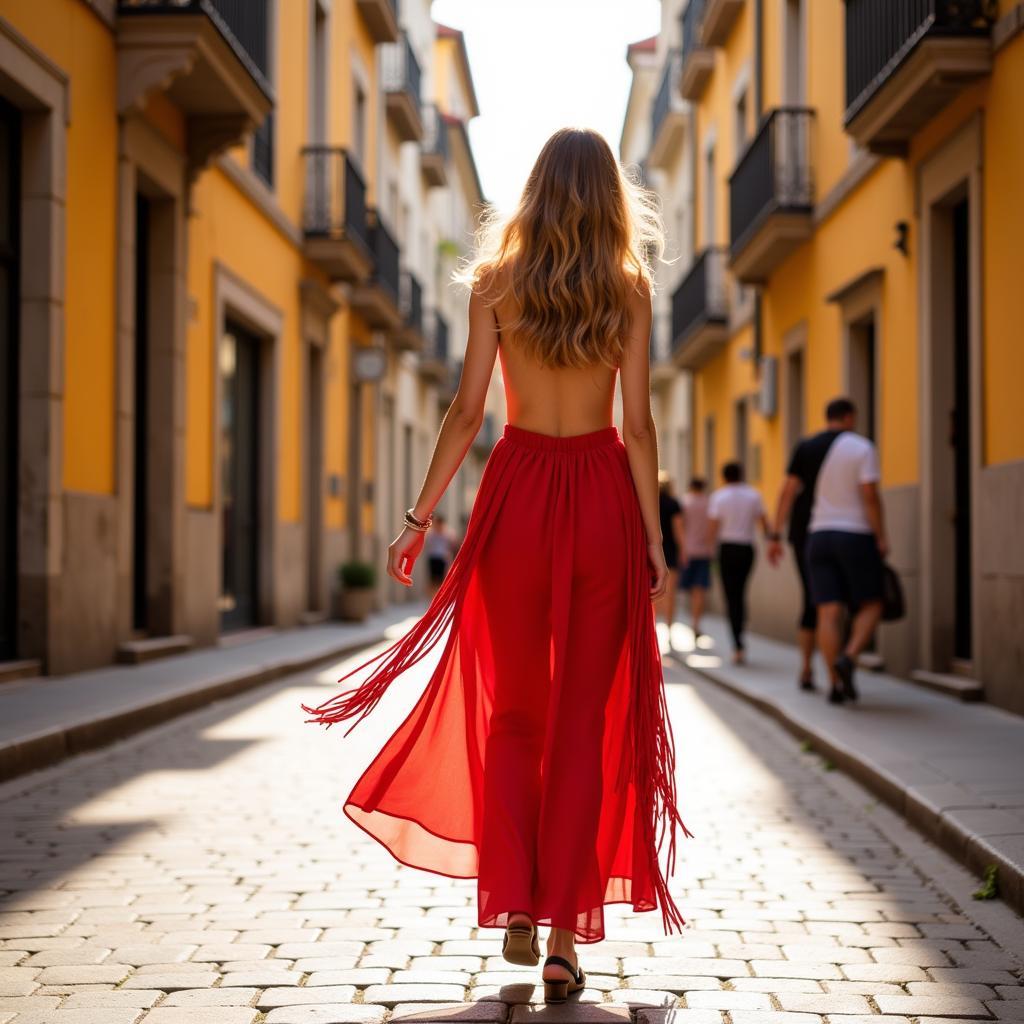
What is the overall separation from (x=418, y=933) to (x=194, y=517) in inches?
397

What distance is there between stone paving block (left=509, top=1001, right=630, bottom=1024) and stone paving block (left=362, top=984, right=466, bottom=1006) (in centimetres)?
20

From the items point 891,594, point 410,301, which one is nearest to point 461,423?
point 891,594

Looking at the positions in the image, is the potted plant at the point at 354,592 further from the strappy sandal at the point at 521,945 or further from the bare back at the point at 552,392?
the strappy sandal at the point at 521,945

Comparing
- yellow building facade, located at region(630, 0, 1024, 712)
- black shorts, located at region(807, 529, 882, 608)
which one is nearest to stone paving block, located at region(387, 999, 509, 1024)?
yellow building facade, located at region(630, 0, 1024, 712)

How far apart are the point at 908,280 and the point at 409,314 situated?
17596mm

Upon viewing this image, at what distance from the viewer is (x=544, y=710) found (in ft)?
12.5

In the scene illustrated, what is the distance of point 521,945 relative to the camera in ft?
11.8

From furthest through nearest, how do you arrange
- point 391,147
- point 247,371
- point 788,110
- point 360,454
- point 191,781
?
point 391,147 → point 360,454 → point 247,371 → point 788,110 → point 191,781

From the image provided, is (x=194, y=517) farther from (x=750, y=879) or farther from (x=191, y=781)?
(x=750, y=879)

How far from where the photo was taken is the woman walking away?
371cm

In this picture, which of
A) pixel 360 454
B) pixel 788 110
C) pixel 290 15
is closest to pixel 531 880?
pixel 788 110

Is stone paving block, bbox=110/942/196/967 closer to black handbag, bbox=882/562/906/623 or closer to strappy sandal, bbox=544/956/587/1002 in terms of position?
strappy sandal, bbox=544/956/587/1002

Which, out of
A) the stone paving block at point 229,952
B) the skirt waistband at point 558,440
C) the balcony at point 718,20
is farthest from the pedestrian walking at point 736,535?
the skirt waistband at point 558,440

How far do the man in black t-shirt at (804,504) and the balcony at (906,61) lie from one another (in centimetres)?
226
